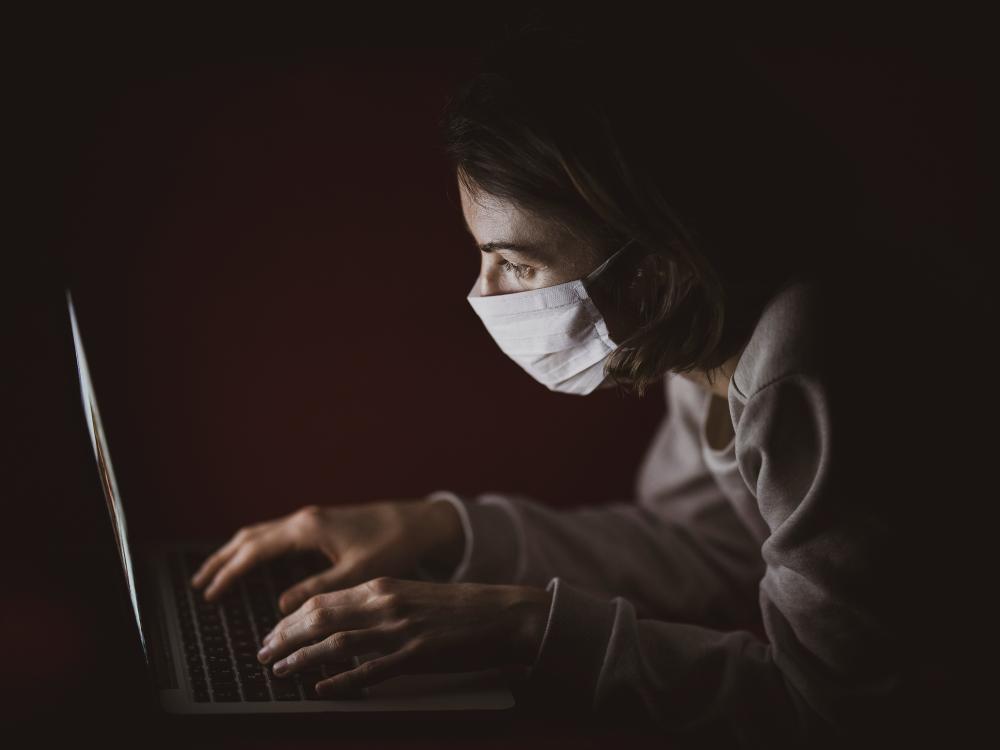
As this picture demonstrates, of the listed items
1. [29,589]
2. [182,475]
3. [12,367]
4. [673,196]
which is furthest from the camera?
[182,475]

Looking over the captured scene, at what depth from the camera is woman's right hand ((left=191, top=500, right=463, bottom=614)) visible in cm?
95

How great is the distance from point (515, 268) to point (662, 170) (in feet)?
0.49

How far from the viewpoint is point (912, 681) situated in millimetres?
788

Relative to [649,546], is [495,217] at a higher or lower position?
higher

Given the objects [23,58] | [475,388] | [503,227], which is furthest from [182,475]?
[503,227]

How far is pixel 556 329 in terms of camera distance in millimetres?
826

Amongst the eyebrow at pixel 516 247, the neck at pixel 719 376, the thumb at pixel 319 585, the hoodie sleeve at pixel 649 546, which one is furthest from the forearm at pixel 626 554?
the eyebrow at pixel 516 247

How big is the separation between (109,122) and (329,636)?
0.72 metres

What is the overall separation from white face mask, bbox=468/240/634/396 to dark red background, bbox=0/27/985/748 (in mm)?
444

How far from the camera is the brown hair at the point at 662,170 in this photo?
0.74 meters

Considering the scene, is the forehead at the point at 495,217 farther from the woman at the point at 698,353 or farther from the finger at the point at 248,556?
the finger at the point at 248,556

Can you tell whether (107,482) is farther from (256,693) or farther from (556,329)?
(556,329)

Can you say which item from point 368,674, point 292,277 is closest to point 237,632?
point 368,674

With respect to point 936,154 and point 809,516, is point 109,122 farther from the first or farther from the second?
point 936,154
